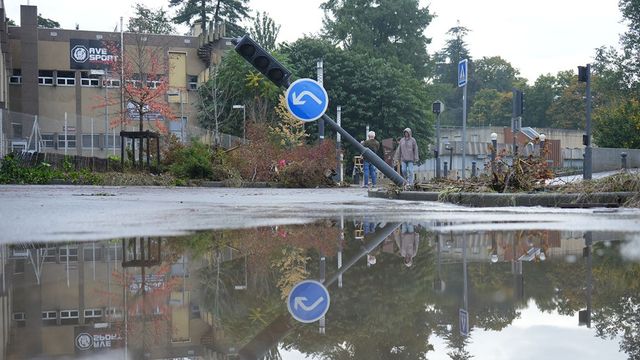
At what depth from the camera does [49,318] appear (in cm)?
363

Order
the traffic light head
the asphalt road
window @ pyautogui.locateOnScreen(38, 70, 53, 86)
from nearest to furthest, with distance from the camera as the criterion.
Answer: the asphalt road, the traffic light head, window @ pyautogui.locateOnScreen(38, 70, 53, 86)

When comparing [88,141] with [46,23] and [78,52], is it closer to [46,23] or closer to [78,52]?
[78,52]

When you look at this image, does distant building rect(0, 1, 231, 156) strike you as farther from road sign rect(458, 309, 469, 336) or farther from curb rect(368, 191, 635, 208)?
road sign rect(458, 309, 469, 336)

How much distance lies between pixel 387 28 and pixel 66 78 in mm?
31555

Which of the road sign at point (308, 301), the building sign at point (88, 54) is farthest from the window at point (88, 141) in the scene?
the road sign at point (308, 301)

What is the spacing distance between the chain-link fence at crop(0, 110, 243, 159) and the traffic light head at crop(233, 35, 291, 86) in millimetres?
19687

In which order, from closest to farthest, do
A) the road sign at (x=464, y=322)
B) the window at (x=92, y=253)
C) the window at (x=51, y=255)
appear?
1. the road sign at (x=464, y=322)
2. the window at (x=51, y=255)
3. the window at (x=92, y=253)

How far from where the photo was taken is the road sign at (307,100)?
15.7 m

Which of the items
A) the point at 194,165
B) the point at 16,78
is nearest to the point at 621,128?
the point at 194,165

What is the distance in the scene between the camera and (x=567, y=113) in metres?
100

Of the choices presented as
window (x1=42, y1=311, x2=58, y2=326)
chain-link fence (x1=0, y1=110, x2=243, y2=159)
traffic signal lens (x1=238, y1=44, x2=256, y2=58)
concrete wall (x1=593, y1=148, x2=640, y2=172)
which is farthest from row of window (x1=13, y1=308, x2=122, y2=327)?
chain-link fence (x1=0, y1=110, x2=243, y2=159)

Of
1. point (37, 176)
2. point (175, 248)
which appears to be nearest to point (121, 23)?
point (37, 176)

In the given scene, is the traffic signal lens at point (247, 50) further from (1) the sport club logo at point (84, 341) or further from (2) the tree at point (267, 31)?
(2) the tree at point (267, 31)

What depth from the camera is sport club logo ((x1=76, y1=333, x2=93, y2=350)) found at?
306cm
